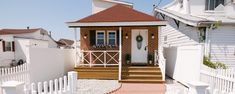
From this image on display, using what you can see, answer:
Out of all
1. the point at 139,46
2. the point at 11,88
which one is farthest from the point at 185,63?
the point at 11,88

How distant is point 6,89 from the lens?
2232mm

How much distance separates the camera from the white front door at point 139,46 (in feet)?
33.2

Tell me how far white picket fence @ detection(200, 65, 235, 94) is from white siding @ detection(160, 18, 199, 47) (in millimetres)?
3935

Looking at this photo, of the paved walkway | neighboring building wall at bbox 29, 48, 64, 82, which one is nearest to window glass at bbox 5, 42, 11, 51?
neighboring building wall at bbox 29, 48, 64, 82

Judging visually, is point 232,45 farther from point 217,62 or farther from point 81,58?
point 81,58

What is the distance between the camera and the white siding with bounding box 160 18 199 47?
9734 millimetres

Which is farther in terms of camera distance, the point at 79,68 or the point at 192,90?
the point at 79,68

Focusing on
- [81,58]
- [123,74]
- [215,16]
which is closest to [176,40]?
[215,16]

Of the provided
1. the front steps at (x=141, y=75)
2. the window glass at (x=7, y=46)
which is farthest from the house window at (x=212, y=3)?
the window glass at (x=7, y=46)

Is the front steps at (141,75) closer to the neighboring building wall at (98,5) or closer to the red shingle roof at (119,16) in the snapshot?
the red shingle roof at (119,16)

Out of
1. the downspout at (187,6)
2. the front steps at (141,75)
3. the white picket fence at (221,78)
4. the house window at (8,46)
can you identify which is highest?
the downspout at (187,6)

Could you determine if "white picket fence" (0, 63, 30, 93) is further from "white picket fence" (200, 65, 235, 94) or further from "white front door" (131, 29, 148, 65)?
"white front door" (131, 29, 148, 65)

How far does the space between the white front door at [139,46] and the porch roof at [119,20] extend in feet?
3.15

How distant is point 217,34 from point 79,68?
787 cm
